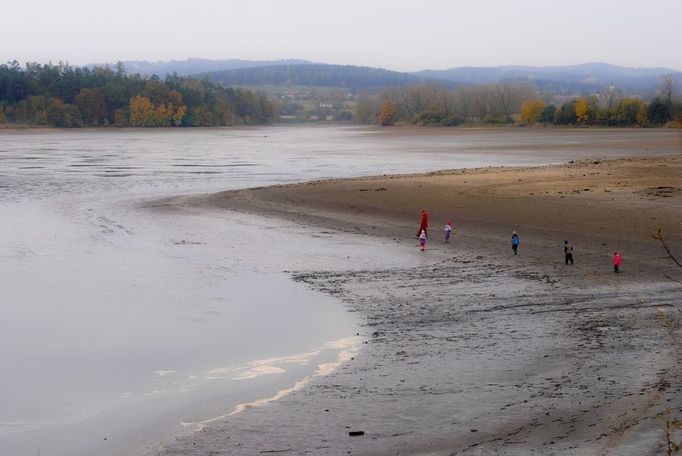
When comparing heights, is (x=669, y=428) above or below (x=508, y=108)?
below

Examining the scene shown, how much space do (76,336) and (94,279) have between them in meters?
4.91

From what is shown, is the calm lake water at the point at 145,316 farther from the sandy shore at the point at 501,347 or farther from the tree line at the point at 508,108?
the tree line at the point at 508,108

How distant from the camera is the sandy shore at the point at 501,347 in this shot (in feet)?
30.5

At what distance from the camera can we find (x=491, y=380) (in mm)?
11289

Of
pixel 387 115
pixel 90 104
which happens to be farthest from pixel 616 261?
pixel 387 115

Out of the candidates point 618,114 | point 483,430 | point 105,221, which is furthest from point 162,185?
point 618,114

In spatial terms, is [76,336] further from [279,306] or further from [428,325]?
[428,325]

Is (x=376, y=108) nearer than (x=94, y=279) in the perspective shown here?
No

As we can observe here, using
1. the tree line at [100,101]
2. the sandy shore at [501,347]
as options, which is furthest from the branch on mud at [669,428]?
the tree line at [100,101]

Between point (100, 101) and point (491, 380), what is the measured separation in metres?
143

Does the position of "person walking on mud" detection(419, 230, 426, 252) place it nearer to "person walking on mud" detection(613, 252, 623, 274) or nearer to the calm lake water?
the calm lake water

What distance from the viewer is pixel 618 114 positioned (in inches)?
4281

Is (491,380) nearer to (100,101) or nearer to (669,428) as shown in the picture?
(669,428)

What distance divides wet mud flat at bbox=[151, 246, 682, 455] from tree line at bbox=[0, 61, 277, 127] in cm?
13203
